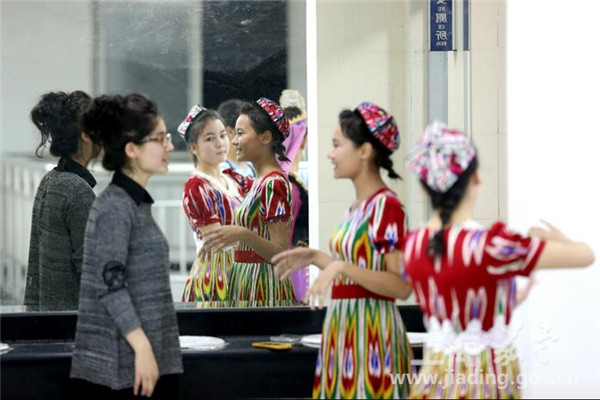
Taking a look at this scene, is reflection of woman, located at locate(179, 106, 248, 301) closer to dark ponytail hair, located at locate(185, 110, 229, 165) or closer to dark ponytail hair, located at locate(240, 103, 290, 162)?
dark ponytail hair, located at locate(185, 110, 229, 165)

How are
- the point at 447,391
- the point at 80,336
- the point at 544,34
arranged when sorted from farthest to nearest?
the point at 544,34 < the point at 80,336 < the point at 447,391

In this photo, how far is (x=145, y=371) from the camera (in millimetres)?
3299

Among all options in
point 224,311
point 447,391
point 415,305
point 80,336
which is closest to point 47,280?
point 224,311

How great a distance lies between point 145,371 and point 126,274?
0.95 ft

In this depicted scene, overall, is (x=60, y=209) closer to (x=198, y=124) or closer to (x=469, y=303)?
(x=198, y=124)

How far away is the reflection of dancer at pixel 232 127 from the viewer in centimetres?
453

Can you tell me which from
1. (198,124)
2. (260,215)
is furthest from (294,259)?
→ (198,124)

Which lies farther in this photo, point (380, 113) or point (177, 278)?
point (177, 278)

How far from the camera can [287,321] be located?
15.0 ft

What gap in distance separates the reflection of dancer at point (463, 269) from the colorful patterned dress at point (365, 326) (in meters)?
0.37

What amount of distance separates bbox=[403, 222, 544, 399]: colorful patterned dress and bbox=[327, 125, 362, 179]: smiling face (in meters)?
0.64

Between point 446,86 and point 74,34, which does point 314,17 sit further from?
point 74,34

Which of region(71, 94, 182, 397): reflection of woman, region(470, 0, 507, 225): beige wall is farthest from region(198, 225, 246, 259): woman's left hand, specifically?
region(71, 94, 182, 397): reflection of woman

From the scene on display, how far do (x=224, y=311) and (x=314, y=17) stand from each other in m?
1.20
